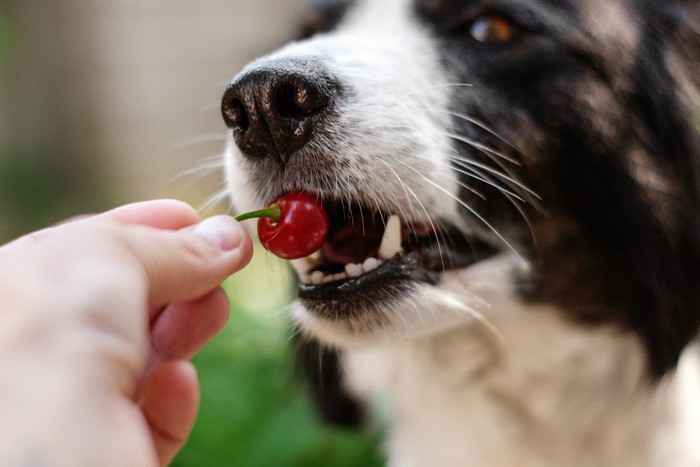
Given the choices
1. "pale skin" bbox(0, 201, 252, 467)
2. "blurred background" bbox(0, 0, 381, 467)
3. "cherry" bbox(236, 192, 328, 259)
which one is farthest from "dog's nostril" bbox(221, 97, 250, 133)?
"blurred background" bbox(0, 0, 381, 467)

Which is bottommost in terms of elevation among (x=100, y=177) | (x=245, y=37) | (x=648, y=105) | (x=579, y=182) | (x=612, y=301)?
(x=100, y=177)

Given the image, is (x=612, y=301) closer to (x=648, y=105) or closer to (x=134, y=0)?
(x=648, y=105)

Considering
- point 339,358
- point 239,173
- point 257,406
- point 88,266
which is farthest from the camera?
point 257,406

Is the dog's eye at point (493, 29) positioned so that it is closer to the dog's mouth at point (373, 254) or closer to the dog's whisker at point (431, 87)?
the dog's whisker at point (431, 87)

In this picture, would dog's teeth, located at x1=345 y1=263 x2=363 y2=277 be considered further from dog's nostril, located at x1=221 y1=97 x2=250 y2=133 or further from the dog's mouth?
dog's nostril, located at x1=221 y1=97 x2=250 y2=133

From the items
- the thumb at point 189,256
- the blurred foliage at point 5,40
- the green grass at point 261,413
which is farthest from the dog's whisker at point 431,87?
the blurred foliage at point 5,40

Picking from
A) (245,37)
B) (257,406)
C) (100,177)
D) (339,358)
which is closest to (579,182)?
(339,358)
